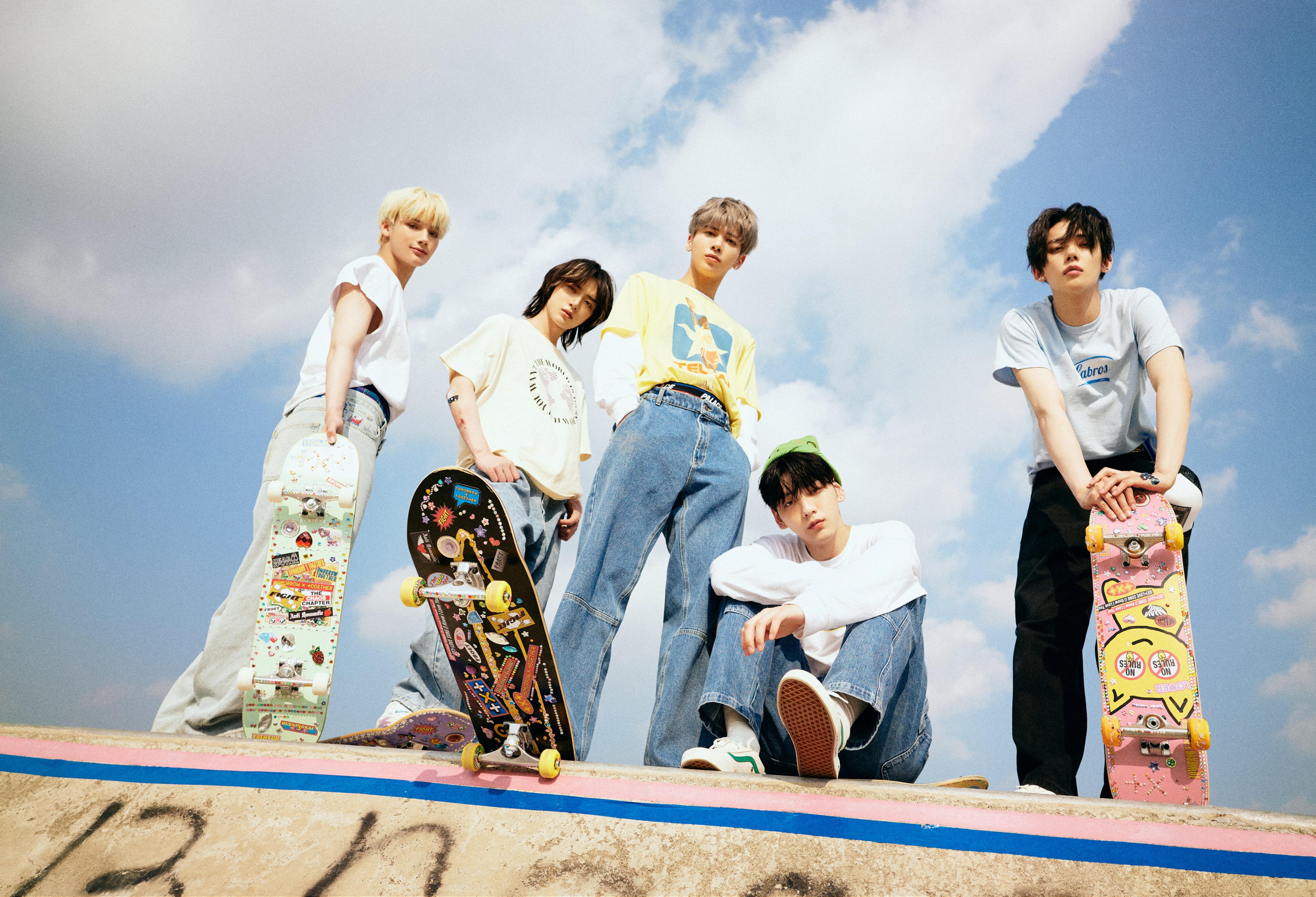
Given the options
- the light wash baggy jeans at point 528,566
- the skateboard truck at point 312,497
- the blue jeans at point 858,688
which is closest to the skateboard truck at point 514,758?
the light wash baggy jeans at point 528,566

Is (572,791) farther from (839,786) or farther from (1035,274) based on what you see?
(1035,274)

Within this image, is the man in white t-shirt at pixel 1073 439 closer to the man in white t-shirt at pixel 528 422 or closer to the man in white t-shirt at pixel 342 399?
the man in white t-shirt at pixel 528 422

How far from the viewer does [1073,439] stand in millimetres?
3244

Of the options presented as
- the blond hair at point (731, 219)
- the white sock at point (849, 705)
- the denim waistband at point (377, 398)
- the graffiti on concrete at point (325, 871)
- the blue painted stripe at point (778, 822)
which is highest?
the blond hair at point (731, 219)

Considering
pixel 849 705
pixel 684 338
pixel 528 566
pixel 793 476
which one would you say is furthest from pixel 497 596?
pixel 684 338

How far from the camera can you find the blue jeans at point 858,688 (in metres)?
2.56

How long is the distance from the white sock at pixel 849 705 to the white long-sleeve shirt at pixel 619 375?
146 centimetres

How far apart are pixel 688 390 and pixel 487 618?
5.36ft

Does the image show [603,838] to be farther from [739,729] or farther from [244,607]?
[244,607]

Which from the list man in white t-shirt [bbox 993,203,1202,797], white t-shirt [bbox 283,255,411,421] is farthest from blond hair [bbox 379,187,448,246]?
man in white t-shirt [bbox 993,203,1202,797]

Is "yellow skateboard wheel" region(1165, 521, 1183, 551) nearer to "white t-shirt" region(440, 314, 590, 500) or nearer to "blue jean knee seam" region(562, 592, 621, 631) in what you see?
"blue jean knee seam" region(562, 592, 621, 631)

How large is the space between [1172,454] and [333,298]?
379cm

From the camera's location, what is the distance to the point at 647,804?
2.42 meters

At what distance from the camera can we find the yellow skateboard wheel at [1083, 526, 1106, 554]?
3.00m
